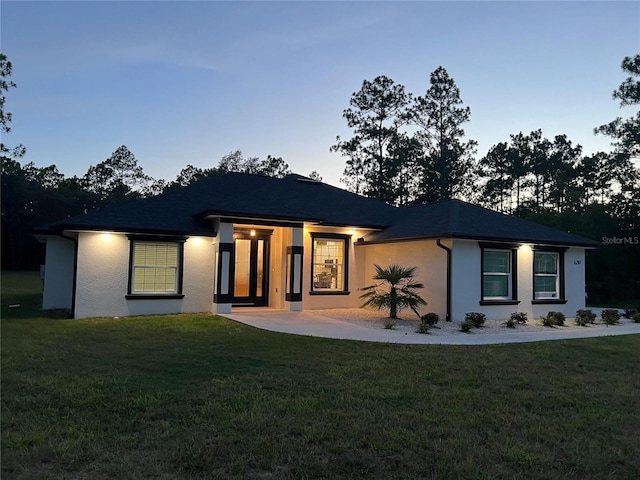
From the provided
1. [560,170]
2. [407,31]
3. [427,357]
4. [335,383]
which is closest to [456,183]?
[560,170]

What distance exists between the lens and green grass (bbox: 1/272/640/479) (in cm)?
340

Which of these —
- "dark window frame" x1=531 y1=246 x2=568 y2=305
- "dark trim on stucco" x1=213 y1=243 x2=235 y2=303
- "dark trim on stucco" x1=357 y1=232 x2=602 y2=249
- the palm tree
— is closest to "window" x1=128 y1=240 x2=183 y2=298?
"dark trim on stucco" x1=213 y1=243 x2=235 y2=303

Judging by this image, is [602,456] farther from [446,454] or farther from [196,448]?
[196,448]

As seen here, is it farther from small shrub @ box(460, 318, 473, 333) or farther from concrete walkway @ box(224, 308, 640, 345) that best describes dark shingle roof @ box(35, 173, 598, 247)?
concrete walkway @ box(224, 308, 640, 345)

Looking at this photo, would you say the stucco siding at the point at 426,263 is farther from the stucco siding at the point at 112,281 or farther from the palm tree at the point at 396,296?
Answer: the stucco siding at the point at 112,281

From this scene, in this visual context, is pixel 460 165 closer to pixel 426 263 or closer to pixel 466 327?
pixel 426 263

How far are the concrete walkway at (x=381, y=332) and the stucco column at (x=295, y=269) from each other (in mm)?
816

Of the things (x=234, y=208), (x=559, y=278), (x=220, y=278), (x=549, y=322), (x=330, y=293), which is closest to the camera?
(x=549, y=322)

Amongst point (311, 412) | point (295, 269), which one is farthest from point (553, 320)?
point (311, 412)

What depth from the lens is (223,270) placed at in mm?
13070

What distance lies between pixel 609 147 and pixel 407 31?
21.2 metres

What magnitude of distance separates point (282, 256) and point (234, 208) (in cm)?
218

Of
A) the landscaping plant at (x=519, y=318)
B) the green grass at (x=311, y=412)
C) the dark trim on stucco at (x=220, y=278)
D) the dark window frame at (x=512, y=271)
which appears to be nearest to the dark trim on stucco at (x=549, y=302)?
the dark window frame at (x=512, y=271)

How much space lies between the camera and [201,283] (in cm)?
1355
